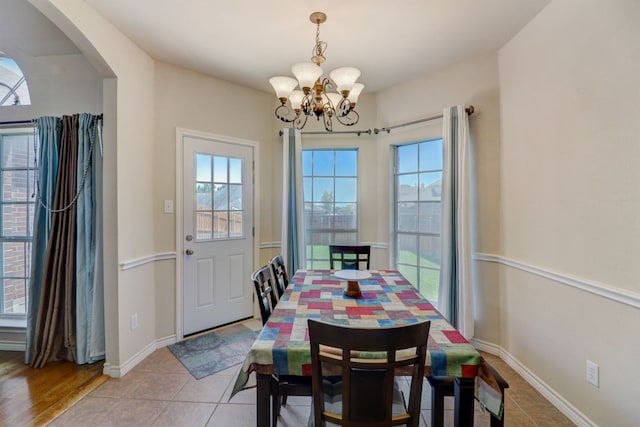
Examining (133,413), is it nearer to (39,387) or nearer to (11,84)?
(39,387)

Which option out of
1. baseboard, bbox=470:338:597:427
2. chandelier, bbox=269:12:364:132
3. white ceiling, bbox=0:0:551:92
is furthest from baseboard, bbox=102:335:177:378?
baseboard, bbox=470:338:597:427

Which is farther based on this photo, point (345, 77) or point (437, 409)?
point (345, 77)

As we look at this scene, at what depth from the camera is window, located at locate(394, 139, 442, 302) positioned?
3035 mm

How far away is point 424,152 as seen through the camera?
3133mm

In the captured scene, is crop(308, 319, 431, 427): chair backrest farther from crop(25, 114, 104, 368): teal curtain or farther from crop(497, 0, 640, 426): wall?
crop(25, 114, 104, 368): teal curtain

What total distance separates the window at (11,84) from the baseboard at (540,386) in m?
4.63

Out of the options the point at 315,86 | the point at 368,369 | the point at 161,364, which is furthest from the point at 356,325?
the point at 161,364

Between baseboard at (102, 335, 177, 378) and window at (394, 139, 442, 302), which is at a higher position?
window at (394, 139, 442, 302)

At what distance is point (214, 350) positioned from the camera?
2.65 meters

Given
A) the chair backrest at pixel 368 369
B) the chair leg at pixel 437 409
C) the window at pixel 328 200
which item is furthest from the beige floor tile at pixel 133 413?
the window at pixel 328 200

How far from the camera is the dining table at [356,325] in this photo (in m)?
1.11

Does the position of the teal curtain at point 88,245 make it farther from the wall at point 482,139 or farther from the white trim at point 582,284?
the white trim at point 582,284

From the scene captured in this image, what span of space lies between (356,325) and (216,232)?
2.15 m

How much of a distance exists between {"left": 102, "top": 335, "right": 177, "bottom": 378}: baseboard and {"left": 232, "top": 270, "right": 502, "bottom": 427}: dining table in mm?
1495
